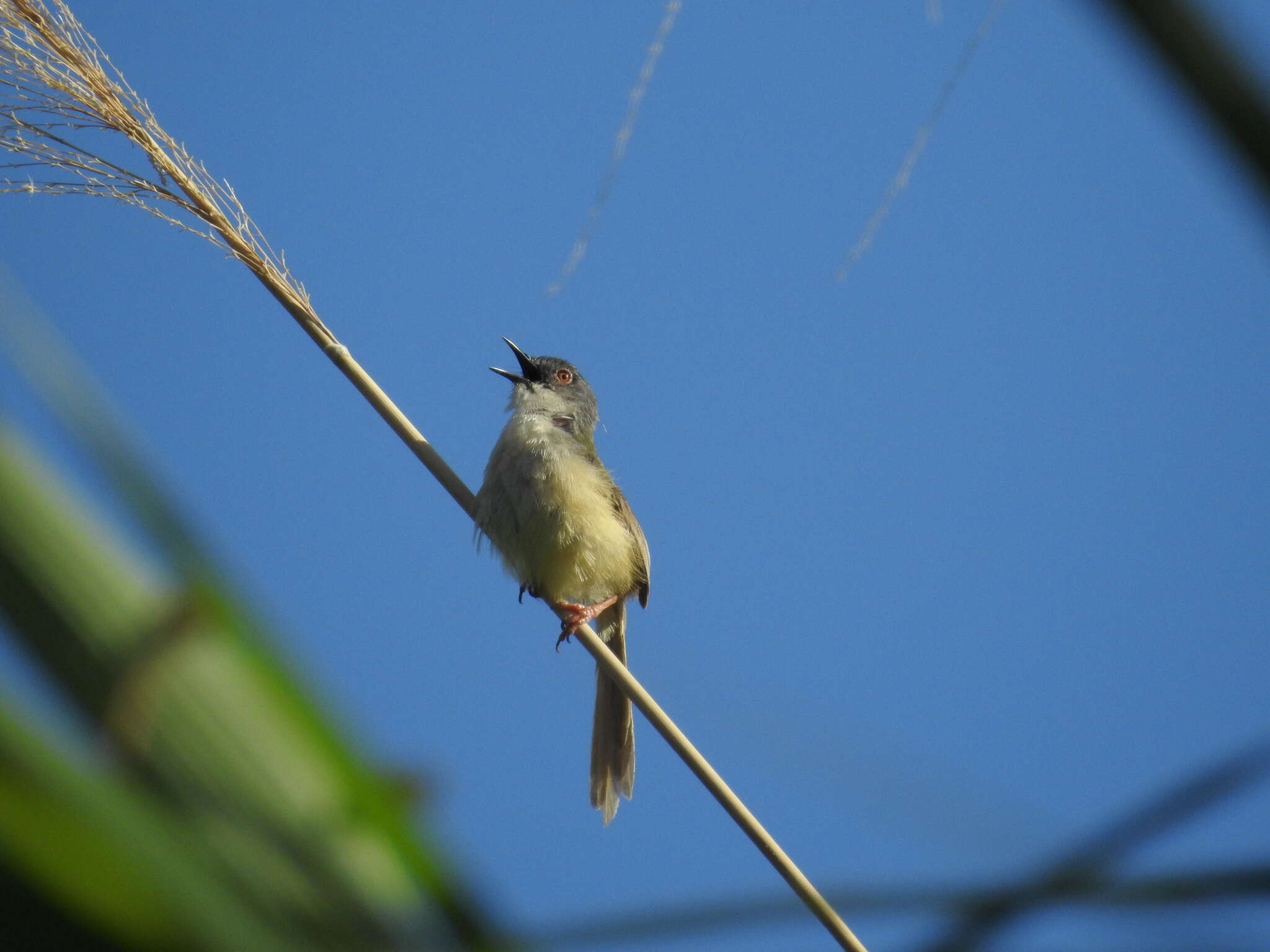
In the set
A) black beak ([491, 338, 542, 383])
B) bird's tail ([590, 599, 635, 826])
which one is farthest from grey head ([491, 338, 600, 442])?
bird's tail ([590, 599, 635, 826])

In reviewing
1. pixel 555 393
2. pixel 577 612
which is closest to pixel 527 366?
pixel 555 393

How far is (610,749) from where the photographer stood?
6.79 m

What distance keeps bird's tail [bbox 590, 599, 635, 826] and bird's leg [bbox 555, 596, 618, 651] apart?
0.27 meters

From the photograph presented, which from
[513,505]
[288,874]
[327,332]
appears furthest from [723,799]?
[513,505]

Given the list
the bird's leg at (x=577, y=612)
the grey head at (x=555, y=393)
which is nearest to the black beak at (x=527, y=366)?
the grey head at (x=555, y=393)

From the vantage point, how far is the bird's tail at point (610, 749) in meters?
6.71

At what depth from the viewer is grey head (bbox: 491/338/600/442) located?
704cm

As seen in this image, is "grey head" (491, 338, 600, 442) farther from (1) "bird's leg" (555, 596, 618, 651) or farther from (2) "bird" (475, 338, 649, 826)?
(1) "bird's leg" (555, 596, 618, 651)

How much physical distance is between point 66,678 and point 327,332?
3.61 metres

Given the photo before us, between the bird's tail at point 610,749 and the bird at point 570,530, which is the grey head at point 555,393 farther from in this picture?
the bird's tail at point 610,749

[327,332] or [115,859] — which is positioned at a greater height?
[327,332]

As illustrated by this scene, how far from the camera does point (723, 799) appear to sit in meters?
2.95

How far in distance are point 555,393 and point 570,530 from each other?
1393 millimetres

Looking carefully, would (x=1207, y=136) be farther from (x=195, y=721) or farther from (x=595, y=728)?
(x=595, y=728)
